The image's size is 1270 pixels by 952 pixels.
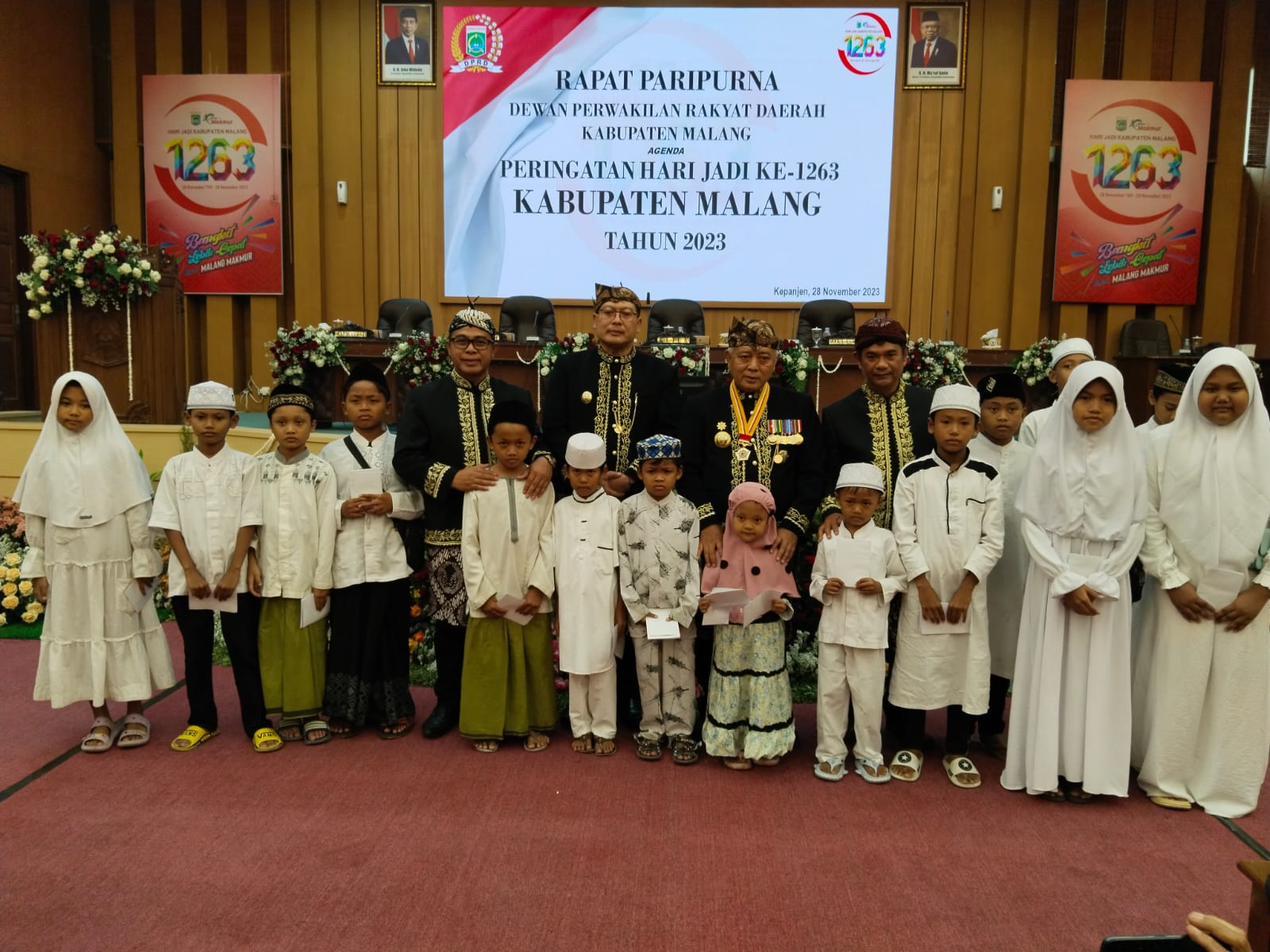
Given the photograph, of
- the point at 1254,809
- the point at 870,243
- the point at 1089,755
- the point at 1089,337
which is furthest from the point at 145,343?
the point at 1089,337

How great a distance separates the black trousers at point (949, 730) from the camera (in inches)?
119

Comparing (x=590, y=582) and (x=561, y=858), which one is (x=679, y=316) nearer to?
(x=590, y=582)

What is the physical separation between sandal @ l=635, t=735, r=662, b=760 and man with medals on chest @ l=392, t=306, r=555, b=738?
77 centimetres

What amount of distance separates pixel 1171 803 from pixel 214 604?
3336 millimetres

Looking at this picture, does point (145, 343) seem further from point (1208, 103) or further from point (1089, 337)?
point (1208, 103)

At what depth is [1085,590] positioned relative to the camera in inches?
108

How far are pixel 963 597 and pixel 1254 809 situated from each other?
3.68 ft

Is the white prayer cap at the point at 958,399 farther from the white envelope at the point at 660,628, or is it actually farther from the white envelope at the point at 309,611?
the white envelope at the point at 309,611

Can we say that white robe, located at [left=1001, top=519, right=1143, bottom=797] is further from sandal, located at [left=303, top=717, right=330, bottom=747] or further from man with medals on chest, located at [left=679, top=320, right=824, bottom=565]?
sandal, located at [left=303, top=717, right=330, bottom=747]

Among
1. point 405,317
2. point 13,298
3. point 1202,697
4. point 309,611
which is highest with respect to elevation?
point 13,298

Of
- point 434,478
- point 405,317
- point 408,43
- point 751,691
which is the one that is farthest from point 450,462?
point 408,43

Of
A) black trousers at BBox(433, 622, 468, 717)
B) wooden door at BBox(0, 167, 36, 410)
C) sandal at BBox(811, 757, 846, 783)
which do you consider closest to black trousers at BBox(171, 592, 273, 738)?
black trousers at BBox(433, 622, 468, 717)

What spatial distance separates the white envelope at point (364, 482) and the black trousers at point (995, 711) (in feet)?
7.99

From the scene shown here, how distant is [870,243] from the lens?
361 inches
